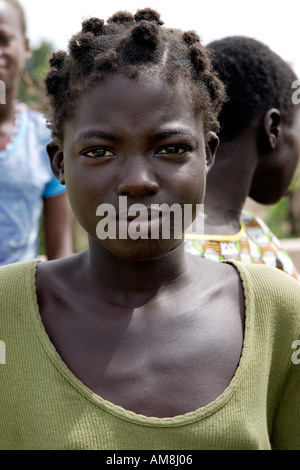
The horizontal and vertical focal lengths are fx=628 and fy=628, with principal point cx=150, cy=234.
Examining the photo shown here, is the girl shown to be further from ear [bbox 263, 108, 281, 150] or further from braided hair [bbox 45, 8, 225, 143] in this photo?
ear [bbox 263, 108, 281, 150]

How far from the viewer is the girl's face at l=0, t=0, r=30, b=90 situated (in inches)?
117

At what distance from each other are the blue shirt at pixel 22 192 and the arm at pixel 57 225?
0.05 meters

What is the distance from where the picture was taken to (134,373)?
150 cm

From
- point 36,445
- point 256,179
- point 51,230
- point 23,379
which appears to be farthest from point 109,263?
point 51,230

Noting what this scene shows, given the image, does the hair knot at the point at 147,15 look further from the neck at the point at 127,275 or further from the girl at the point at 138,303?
the neck at the point at 127,275

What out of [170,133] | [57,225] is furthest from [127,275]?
[57,225]

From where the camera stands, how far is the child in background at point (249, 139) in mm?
2297

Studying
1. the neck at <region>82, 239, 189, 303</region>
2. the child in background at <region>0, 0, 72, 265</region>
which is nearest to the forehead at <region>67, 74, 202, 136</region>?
the neck at <region>82, 239, 189, 303</region>

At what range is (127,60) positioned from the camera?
1.46 m

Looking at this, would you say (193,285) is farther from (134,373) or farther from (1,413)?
(1,413)

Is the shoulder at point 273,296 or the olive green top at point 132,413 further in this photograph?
the shoulder at point 273,296

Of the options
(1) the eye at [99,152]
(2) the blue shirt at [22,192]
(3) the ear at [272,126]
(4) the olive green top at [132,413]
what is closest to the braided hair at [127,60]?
(1) the eye at [99,152]

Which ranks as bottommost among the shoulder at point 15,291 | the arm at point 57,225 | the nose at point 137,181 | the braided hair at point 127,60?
the arm at point 57,225

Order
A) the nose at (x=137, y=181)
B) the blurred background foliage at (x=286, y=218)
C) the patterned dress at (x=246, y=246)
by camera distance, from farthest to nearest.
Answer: the blurred background foliage at (x=286, y=218) < the patterned dress at (x=246, y=246) < the nose at (x=137, y=181)
